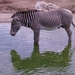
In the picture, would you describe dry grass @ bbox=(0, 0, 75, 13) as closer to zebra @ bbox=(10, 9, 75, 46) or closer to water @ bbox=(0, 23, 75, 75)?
water @ bbox=(0, 23, 75, 75)

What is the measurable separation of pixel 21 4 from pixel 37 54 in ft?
34.6

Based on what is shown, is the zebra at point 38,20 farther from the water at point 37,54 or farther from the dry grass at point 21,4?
the dry grass at point 21,4

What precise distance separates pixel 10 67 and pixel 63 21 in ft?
11.6

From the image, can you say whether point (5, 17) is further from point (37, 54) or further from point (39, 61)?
point (39, 61)

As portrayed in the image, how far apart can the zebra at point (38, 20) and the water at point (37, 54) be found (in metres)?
0.46

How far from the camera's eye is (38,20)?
10.2 meters

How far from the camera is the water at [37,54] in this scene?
24.9ft

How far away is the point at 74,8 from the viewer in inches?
711

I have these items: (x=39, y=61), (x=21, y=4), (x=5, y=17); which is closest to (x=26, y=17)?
(x=39, y=61)

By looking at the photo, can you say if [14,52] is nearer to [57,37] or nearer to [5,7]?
[57,37]

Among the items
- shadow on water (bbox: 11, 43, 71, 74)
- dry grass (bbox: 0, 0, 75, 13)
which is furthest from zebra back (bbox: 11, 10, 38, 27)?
dry grass (bbox: 0, 0, 75, 13)

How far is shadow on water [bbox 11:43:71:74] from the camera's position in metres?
7.79

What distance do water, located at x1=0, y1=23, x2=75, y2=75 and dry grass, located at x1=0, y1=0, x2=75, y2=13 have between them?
A: 20.9ft

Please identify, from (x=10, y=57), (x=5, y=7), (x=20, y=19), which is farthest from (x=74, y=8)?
(x=10, y=57)
